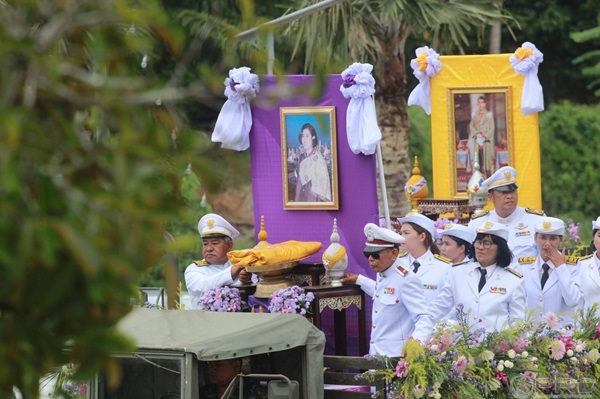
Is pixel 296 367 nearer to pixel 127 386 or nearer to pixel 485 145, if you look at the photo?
pixel 127 386

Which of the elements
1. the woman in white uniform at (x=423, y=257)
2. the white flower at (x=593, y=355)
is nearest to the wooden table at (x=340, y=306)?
the woman in white uniform at (x=423, y=257)

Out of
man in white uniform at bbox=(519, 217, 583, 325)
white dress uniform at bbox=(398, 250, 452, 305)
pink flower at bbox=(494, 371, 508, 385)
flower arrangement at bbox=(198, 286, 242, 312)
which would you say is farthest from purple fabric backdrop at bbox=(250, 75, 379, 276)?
pink flower at bbox=(494, 371, 508, 385)

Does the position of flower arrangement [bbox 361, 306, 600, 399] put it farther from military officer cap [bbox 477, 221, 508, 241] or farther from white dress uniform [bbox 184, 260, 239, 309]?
white dress uniform [bbox 184, 260, 239, 309]

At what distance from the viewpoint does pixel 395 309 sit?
8031mm

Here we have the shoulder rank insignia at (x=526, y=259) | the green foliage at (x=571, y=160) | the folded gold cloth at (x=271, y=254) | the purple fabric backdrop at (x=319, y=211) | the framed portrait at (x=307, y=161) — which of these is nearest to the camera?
the folded gold cloth at (x=271, y=254)

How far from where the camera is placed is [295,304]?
8414 millimetres

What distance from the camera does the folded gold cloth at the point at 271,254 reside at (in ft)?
28.3

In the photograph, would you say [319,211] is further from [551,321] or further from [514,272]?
→ [551,321]

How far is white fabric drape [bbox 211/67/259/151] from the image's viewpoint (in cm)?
965

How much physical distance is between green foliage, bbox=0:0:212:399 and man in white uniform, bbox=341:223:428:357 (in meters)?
5.38

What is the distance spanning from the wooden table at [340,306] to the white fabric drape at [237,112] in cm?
161

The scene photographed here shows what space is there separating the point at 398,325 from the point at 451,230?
107 cm

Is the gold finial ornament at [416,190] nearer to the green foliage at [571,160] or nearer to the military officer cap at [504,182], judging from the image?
the military officer cap at [504,182]

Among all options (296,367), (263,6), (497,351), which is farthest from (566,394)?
(263,6)
